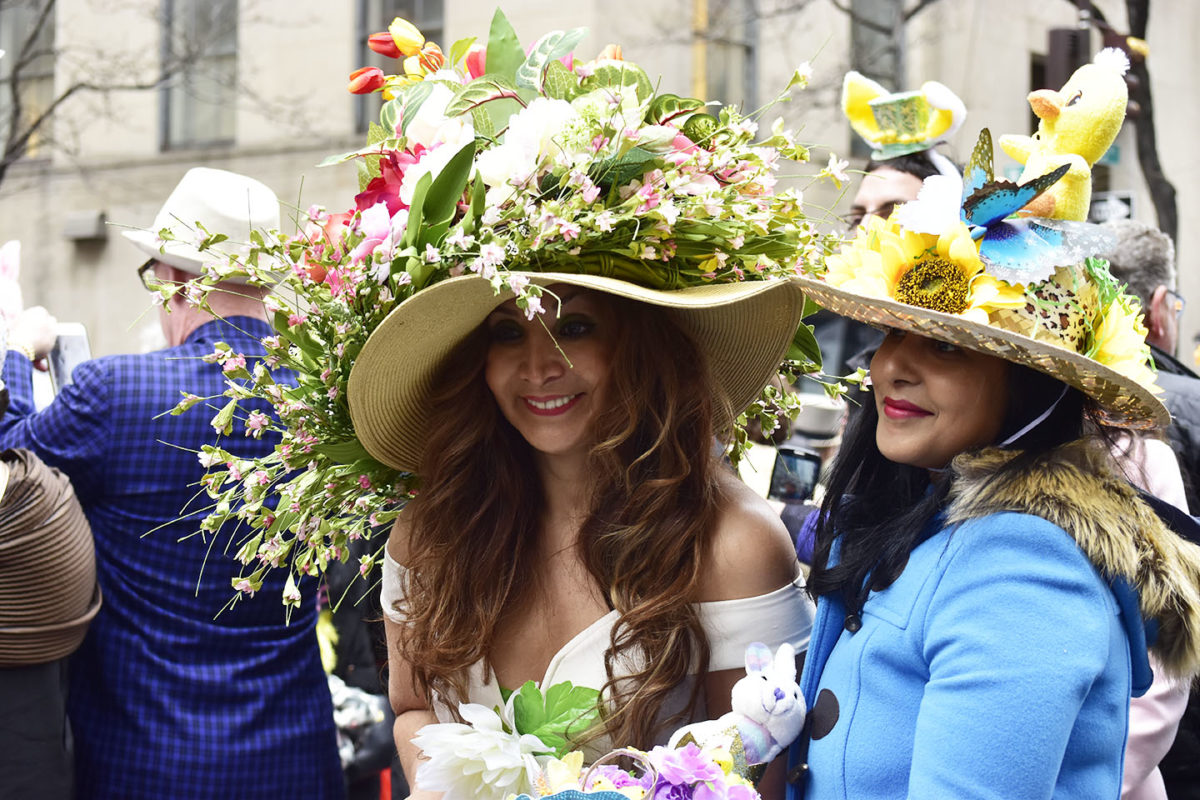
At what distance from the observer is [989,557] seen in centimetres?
165

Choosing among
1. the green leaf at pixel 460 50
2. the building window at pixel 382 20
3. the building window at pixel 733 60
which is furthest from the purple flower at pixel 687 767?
the building window at pixel 382 20

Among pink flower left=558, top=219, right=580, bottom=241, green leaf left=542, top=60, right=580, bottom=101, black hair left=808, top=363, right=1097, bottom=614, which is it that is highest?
green leaf left=542, top=60, right=580, bottom=101

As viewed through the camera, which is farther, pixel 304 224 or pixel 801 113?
pixel 801 113

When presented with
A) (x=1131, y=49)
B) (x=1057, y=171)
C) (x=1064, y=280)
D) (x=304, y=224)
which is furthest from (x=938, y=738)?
(x=1131, y=49)

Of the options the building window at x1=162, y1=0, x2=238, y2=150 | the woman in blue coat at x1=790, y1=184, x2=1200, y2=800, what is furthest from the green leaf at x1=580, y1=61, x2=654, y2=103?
the building window at x1=162, y1=0, x2=238, y2=150

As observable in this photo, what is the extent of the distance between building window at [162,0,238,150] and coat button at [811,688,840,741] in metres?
12.4

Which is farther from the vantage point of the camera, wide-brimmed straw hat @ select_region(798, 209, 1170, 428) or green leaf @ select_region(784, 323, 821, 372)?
green leaf @ select_region(784, 323, 821, 372)

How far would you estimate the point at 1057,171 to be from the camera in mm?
1838

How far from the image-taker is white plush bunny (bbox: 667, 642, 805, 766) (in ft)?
6.16

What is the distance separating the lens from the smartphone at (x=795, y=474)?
3215 millimetres

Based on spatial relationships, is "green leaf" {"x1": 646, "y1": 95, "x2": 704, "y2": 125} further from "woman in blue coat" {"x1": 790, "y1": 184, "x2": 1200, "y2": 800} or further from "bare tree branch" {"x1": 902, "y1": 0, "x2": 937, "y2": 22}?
"bare tree branch" {"x1": 902, "y1": 0, "x2": 937, "y2": 22}

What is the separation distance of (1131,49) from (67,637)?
20.2ft

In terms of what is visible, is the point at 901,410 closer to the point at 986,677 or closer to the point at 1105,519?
the point at 1105,519

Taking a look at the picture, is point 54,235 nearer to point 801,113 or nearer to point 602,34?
point 602,34
